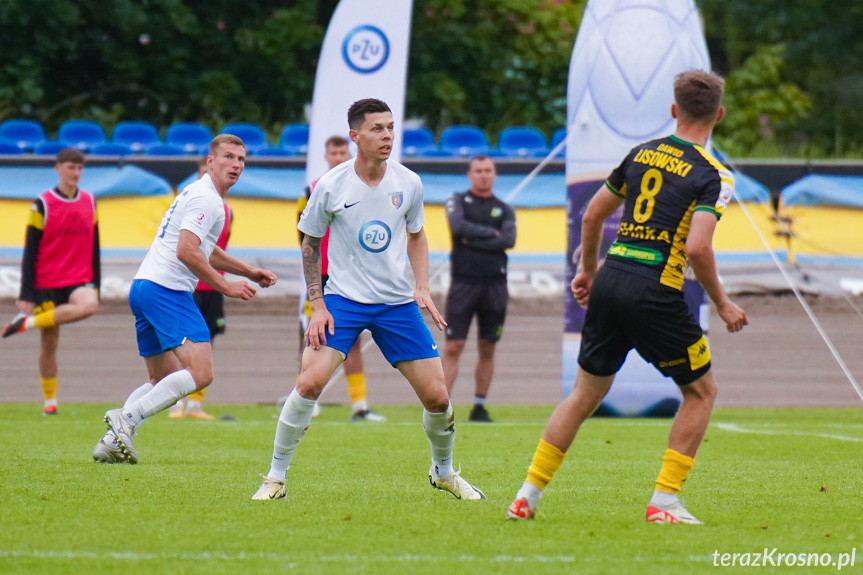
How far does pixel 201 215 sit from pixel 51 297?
14.6 ft

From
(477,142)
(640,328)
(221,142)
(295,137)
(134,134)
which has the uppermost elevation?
(221,142)

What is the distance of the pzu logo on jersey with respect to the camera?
6379 millimetres

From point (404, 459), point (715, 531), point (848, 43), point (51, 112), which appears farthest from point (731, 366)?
point (848, 43)

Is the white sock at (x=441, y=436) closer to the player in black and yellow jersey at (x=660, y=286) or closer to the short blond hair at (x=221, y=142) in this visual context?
the player in black and yellow jersey at (x=660, y=286)

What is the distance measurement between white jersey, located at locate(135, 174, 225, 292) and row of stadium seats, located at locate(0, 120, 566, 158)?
15.3 metres

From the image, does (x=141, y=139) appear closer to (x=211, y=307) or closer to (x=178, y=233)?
(x=211, y=307)

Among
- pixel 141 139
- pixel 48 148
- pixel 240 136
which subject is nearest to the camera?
pixel 48 148

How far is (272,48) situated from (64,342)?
12.3 meters

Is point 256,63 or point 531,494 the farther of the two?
point 256,63

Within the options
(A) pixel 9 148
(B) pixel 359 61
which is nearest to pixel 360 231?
(B) pixel 359 61

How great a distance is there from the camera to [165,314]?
799 centimetres

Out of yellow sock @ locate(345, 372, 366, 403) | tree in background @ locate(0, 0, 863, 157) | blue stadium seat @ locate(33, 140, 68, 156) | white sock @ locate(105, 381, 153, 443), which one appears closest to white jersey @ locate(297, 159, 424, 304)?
white sock @ locate(105, 381, 153, 443)

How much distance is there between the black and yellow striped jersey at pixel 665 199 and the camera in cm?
541

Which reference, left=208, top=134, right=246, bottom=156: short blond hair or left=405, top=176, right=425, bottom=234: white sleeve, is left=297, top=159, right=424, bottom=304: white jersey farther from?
left=208, top=134, right=246, bottom=156: short blond hair
